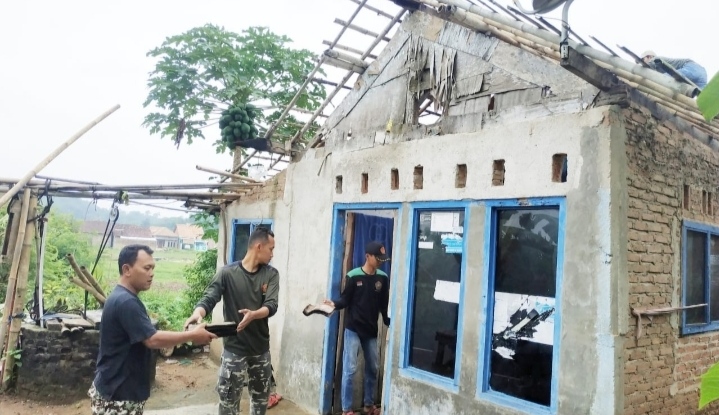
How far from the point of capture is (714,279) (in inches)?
205

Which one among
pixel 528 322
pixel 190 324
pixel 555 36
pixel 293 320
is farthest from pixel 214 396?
pixel 555 36

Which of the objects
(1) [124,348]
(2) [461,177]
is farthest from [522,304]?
(1) [124,348]

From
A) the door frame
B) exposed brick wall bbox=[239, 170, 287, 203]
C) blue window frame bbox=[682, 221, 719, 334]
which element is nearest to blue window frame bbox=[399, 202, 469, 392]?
the door frame

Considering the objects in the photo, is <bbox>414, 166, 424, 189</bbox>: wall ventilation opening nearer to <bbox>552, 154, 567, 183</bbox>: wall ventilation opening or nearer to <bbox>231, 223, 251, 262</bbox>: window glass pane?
<bbox>552, 154, 567, 183</bbox>: wall ventilation opening

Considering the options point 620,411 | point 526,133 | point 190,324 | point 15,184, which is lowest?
point 620,411

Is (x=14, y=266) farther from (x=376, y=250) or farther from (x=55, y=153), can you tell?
(x=376, y=250)

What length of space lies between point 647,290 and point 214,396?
5.82 metres

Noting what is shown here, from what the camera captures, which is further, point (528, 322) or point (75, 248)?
Answer: point (75, 248)

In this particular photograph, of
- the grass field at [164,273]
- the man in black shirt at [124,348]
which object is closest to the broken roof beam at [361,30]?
the man in black shirt at [124,348]

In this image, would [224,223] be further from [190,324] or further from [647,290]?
[647,290]

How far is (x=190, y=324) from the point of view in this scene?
12.8 ft

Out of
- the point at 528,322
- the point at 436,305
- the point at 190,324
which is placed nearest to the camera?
the point at 190,324

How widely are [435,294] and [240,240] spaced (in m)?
4.48

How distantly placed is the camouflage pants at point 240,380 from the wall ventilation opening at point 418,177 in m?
2.30
